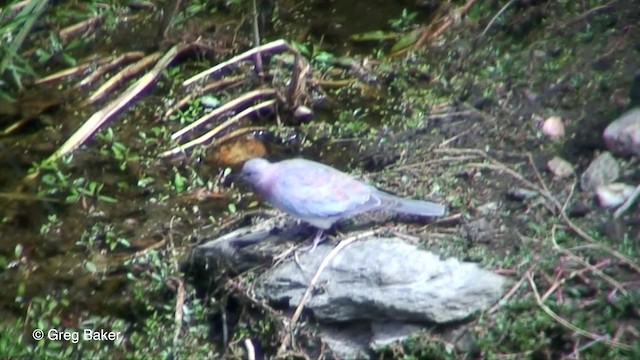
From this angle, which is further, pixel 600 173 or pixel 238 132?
pixel 238 132

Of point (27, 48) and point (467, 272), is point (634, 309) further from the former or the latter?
point (27, 48)

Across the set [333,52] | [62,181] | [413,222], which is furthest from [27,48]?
[413,222]

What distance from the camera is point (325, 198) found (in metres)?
4.59

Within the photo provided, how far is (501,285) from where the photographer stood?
433 cm

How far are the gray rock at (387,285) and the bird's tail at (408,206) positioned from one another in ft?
0.43

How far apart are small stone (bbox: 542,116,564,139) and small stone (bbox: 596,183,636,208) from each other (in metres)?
0.62

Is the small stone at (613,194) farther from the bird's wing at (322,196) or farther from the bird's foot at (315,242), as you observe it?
the bird's foot at (315,242)

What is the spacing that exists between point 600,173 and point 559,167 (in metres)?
0.22

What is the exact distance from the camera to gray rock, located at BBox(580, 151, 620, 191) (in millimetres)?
4805

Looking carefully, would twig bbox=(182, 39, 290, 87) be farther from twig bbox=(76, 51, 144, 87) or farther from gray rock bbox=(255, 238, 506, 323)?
gray rock bbox=(255, 238, 506, 323)

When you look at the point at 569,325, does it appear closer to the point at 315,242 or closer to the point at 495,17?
the point at 315,242

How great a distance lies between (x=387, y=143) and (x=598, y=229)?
1493mm

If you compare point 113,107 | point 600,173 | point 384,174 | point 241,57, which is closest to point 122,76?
point 113,107

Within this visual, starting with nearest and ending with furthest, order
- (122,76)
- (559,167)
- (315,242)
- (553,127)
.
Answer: (315,242) → (559,167) → (553,127) → (122,76)
